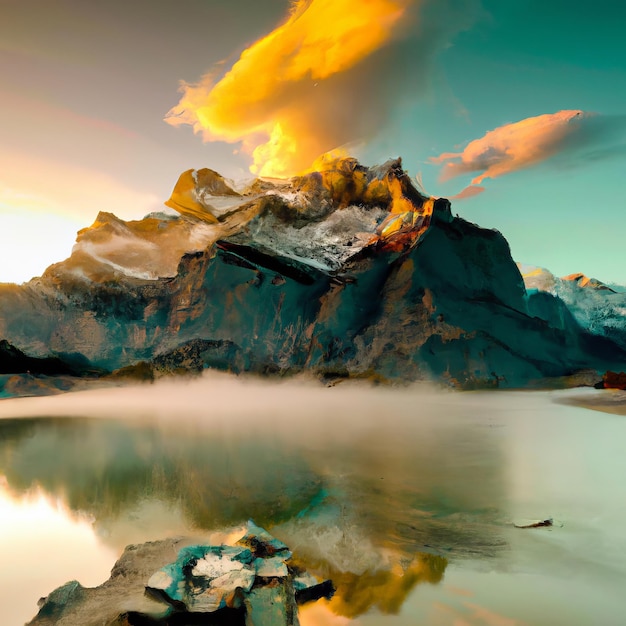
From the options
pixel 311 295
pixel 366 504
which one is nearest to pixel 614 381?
pixel 311 295

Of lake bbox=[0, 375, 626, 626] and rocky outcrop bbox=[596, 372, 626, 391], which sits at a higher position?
rocky outcrop bbox=[596, 372, 626, 391]

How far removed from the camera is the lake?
11.3 ft

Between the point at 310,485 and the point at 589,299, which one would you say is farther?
the point at 589,299

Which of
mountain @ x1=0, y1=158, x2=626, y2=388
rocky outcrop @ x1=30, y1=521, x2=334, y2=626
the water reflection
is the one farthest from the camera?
mountain @ x1=0, y1=158, x2=626, y2=388

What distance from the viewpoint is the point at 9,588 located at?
12.0ft

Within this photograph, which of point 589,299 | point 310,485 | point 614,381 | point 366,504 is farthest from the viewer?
point 589,299

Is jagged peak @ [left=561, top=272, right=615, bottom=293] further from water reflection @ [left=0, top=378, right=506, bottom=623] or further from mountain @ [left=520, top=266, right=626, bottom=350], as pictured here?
water reflection @ [left=0, top=378, right=506, bottom=623]

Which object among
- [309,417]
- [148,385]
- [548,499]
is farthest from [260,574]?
[148,385]

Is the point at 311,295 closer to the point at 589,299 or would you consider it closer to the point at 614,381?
the point at 614,381

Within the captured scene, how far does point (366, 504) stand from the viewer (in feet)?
17.0

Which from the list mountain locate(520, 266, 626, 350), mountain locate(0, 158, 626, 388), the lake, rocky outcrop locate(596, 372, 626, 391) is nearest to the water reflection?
the lake

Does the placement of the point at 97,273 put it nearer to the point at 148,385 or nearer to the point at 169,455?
the point at 148,385

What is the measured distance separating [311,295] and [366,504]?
42.1 feet

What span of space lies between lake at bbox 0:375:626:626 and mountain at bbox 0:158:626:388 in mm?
6635
